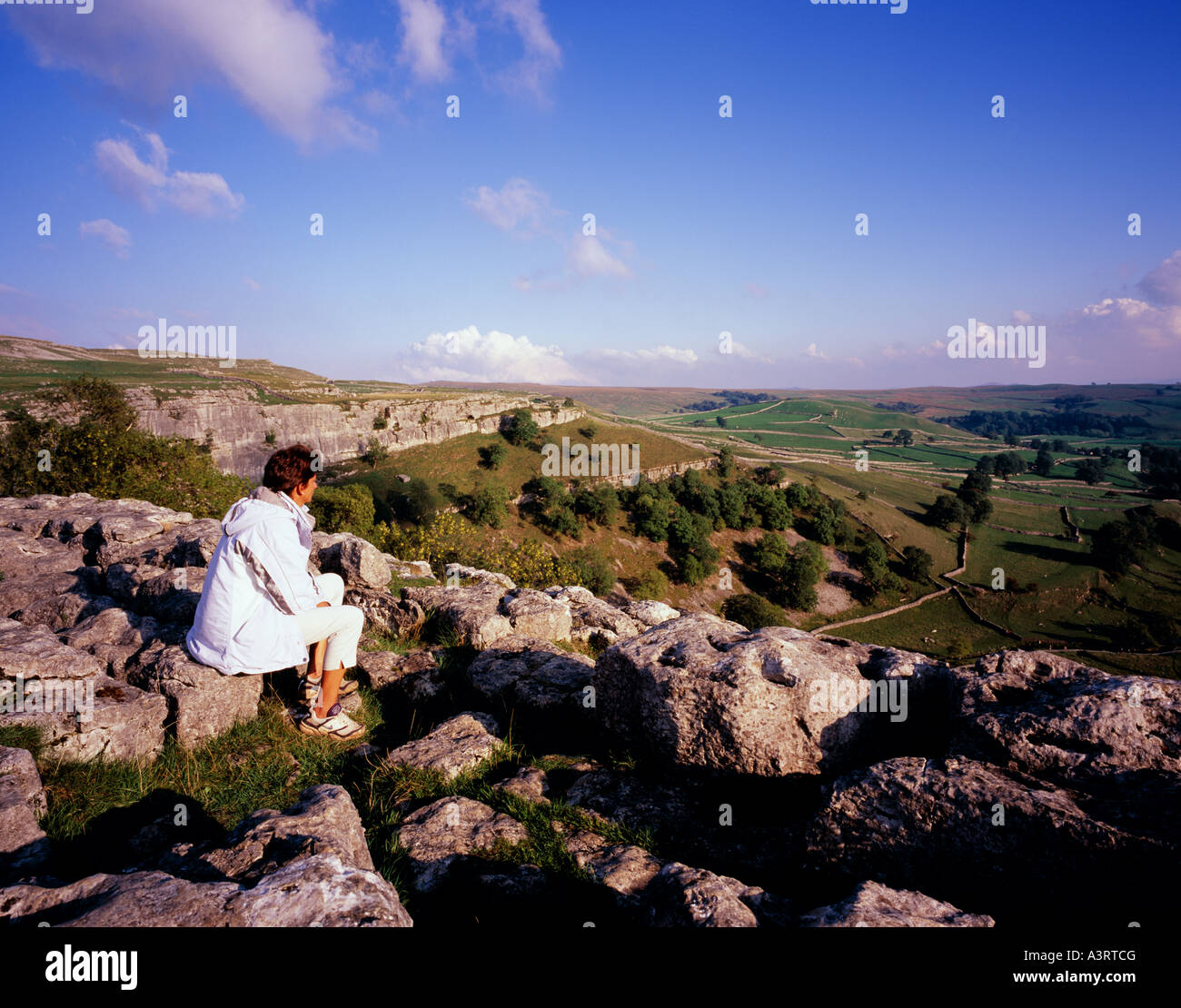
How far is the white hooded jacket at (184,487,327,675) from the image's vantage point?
21.9 feet

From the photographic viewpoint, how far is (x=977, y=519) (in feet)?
402

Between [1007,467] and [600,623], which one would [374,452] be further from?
[1007,467]

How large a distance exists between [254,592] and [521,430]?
130m

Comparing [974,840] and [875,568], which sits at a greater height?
[974,840]

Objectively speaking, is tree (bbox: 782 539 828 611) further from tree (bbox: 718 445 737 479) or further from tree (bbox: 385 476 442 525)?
tree (bbox: 385 476 442 525)

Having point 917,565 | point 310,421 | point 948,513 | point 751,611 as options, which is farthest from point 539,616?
point 948,513

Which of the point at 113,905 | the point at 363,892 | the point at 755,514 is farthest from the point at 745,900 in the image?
the point at 755,514

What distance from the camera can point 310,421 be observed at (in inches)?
4911

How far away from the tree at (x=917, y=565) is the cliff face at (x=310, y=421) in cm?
9122

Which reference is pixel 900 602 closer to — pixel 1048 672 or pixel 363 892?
pixel 1048 672

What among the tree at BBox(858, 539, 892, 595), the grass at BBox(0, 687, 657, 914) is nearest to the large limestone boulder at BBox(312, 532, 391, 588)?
the grass at BBox(0, 687, 657, 914)

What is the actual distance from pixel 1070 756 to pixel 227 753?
989cm

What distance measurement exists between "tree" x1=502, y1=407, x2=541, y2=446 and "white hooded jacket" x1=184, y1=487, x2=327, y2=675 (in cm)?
12867
